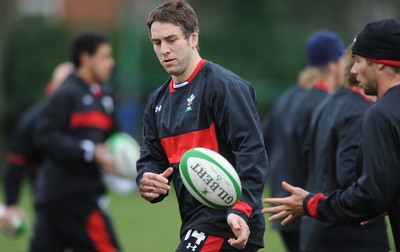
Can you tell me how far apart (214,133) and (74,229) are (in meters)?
3.41

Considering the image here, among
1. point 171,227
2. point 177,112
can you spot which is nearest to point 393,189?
point 177,112

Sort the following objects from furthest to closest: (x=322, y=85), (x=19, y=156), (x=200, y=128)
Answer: (x=19, y=156), (x=322, y=85), (x=200, y=128)

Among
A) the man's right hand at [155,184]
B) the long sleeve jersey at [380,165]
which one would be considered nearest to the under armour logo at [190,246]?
the man's right hand at [155,184]

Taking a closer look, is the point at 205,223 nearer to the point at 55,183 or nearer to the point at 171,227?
the point at 55,183

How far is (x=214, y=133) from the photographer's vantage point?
17.6ft

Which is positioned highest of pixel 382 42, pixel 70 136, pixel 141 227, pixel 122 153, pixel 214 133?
pixel 382 42

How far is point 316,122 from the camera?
22.5ft

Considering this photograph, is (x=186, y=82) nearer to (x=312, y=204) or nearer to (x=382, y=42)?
(x=312, y=204)

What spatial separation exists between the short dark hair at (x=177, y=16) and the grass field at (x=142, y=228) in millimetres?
6717

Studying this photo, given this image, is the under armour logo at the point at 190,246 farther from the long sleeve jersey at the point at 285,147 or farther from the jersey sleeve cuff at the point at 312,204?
the long sleeve jersey at the point at 285,147

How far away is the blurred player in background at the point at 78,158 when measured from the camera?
331 inches

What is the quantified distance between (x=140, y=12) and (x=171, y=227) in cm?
1871

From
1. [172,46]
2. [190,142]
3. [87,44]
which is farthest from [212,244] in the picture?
[87,44]

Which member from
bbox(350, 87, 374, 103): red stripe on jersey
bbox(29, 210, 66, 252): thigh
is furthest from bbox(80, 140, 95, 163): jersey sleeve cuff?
bbox(350, 87, 374, 103): red stripe on jersey
